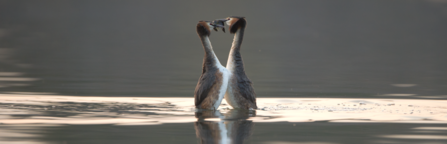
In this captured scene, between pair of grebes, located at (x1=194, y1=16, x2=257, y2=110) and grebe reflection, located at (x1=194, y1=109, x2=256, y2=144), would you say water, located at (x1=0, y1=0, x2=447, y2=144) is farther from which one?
pair of grebes, located at (x1=194, y1=16, x2=257, y2=110)

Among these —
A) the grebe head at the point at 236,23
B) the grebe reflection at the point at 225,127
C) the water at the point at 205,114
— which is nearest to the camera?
the grebe reflection at the point at 225,127

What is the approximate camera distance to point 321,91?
15320 mm

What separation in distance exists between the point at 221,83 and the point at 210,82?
0.20 m

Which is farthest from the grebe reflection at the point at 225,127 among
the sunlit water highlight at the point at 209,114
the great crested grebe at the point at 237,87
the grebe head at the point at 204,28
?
the grebe head at the point at 204,28

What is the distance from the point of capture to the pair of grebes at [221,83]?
451 inches

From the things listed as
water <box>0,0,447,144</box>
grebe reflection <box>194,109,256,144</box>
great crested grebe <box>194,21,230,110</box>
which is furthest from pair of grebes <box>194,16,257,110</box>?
water <box>0,0,447,144</box>

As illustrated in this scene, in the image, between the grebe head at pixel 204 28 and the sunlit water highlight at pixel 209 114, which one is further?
the grebe head at pixel 204 28

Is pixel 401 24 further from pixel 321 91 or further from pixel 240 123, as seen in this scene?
pixel 240 123

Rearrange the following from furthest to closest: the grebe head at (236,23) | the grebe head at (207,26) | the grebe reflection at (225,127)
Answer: the grebe head at (236,23) < the grebe head at (207,26) < the grebe reflection at (225,127)

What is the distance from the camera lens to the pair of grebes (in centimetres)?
1145

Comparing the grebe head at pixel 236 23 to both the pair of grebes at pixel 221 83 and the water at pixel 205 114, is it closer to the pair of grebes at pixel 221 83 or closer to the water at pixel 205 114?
the pair of grebes at pixel 221 83

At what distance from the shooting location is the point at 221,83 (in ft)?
37.4

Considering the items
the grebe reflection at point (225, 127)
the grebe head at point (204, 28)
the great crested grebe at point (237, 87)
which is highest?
the grebe head at point (204, 28)

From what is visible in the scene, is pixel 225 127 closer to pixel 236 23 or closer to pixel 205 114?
pixel 205 114
